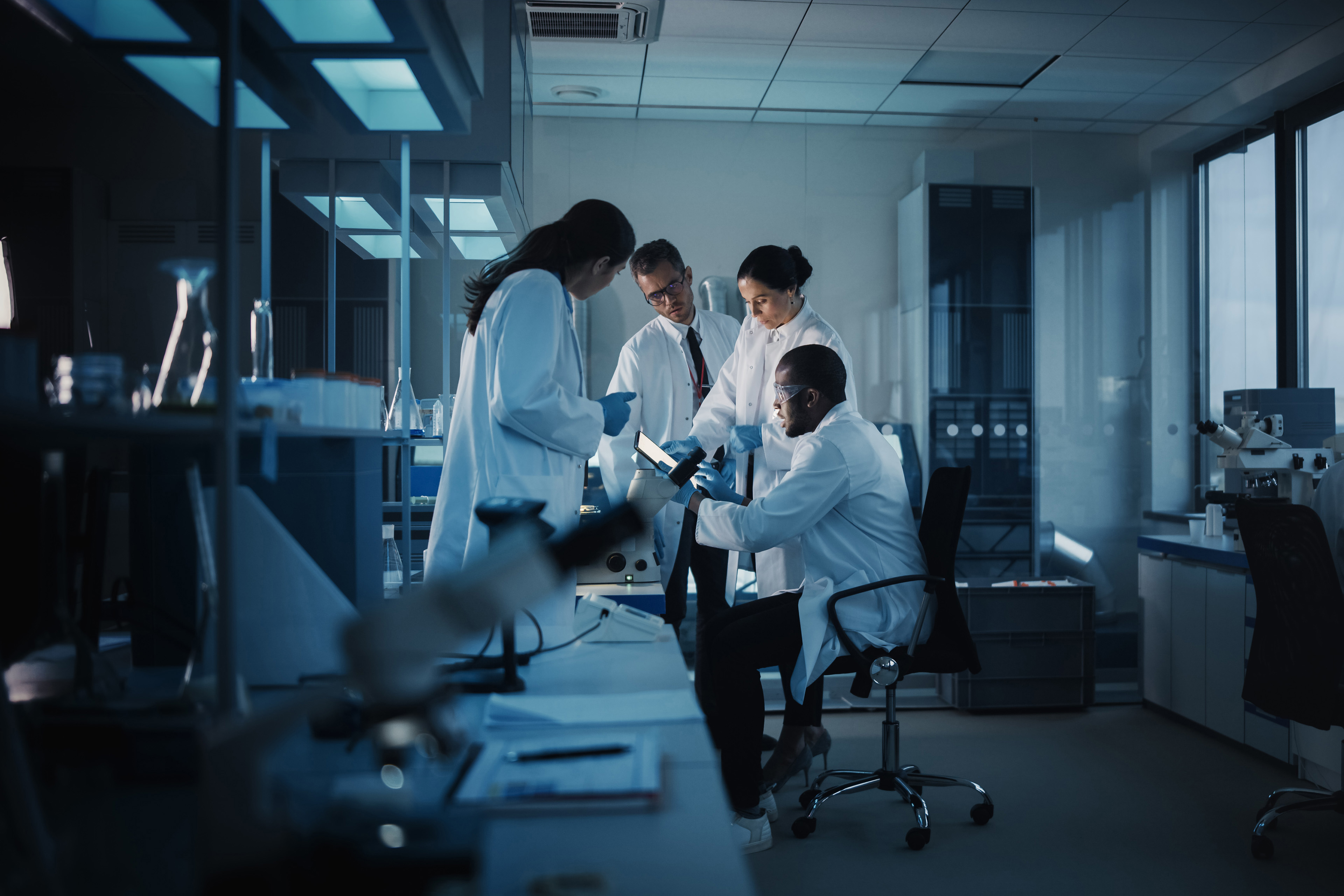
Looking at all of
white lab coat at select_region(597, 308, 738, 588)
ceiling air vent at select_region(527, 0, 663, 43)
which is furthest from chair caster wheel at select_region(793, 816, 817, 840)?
ceiling air vent at select_region(527, 0, 663, 43)

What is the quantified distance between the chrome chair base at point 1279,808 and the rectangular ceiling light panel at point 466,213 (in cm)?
266

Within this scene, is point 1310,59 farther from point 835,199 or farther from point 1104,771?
point 1104,771

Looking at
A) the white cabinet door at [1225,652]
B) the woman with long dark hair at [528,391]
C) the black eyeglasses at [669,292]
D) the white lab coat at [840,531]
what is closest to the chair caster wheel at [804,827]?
the white lab coat at [840,531]

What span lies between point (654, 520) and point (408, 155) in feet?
4.63

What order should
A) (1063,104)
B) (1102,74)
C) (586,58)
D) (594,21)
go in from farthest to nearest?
1. (1063,104)
2. (1102,74)
3. (586,58)
4. (594,21)

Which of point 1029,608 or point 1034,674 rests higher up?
point 1029,608

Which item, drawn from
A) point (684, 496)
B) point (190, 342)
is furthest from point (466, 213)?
point (190, 342)

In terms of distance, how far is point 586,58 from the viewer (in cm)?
378

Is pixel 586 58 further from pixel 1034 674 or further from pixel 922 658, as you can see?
pixel 1034 674

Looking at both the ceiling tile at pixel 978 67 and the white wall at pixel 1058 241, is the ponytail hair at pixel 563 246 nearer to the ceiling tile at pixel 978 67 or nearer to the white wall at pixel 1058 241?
the white wall at pixel 1058 241

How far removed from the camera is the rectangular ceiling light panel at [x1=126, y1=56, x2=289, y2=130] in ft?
3.50

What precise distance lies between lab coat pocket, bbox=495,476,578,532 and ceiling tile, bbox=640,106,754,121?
255cm

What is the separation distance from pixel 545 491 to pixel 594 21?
229cm

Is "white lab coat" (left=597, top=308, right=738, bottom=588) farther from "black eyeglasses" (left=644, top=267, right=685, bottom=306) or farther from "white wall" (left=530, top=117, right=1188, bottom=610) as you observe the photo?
"white wall" (left=530, top=117, right=1188, bottom=610)
